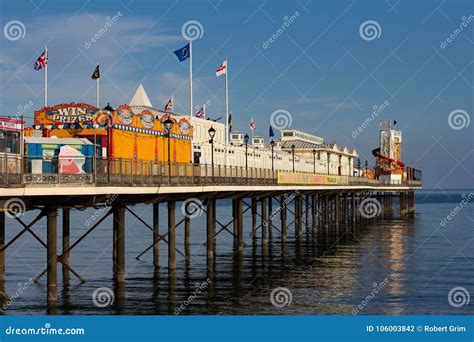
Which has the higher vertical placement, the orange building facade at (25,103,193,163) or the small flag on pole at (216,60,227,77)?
the small flag on pole at (216,60,227,77)

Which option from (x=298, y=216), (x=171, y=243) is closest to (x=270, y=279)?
(x=171, y=243)

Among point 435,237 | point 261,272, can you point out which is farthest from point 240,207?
point 435,237

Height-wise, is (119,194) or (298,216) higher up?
(119,194)

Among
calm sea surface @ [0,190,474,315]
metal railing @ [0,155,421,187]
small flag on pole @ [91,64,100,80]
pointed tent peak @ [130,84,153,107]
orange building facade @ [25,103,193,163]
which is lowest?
calm sea surface @ [0,190,474,315]

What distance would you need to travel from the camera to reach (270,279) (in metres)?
40.9

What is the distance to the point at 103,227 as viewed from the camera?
8281 cm

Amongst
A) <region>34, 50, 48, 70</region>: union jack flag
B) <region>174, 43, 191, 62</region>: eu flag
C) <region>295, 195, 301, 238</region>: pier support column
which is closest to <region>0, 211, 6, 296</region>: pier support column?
<region>34, 50, 48, 70</region>: union jack flag

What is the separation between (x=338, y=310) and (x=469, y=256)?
2528cm

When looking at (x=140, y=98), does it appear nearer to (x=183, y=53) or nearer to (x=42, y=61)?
(x=183, y=53)

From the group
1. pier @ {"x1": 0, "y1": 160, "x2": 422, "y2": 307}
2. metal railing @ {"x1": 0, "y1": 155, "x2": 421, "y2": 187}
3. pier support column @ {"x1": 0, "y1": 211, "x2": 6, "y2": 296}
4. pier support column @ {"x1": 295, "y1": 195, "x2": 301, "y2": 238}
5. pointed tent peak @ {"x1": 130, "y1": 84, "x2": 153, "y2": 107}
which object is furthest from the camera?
pier support column @ {"x1": 295, "y1": 195, "x2": 301, "y2": 238}

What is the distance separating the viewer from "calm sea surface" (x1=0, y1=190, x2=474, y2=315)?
32.2 meters

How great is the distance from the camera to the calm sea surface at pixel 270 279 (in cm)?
3219

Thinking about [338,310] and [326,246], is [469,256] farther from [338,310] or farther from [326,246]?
[338,310]

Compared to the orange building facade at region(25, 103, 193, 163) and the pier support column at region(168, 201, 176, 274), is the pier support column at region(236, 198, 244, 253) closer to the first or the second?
the pier support column at region(168, 201, 176, 274)
